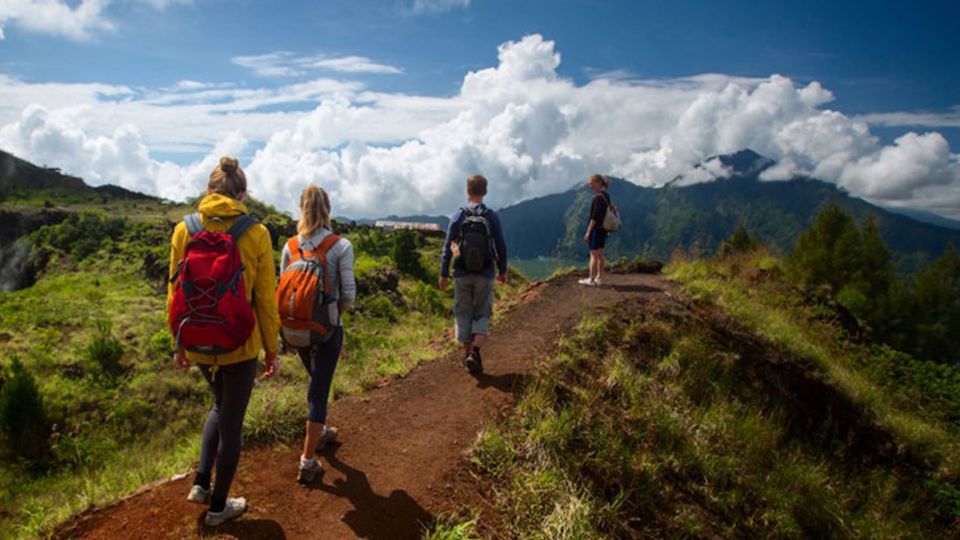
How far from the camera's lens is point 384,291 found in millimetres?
24891

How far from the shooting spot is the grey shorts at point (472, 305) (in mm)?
6289

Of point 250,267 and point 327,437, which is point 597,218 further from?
point 250,267

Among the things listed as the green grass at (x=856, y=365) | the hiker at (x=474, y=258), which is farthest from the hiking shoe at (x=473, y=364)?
the green grass at (x=856, y=365)

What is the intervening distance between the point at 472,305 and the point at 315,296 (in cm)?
273

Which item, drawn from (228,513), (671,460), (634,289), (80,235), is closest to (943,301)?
(634,289)

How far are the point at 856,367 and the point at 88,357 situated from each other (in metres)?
21.0

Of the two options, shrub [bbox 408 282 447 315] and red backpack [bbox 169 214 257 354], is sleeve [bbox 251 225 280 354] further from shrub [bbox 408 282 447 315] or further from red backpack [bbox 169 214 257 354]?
shrub [bbox 408 282 447 315]

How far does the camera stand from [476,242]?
6.00 meters

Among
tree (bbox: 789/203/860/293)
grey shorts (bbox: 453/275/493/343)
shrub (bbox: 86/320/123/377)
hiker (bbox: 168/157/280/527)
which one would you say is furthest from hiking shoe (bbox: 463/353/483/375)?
tree (bbox: 789/203/860/293)

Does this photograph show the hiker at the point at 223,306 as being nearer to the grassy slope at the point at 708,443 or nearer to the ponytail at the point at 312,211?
the ponytail at the point at 312,211

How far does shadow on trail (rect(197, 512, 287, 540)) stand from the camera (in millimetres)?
3691

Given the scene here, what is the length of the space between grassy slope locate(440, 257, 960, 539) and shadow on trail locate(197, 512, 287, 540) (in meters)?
1.17

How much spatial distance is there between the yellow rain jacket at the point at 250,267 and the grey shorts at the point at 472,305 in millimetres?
2970

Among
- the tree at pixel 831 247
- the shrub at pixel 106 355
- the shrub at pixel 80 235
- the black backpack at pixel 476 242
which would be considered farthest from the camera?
the tree at pixel 831 247
